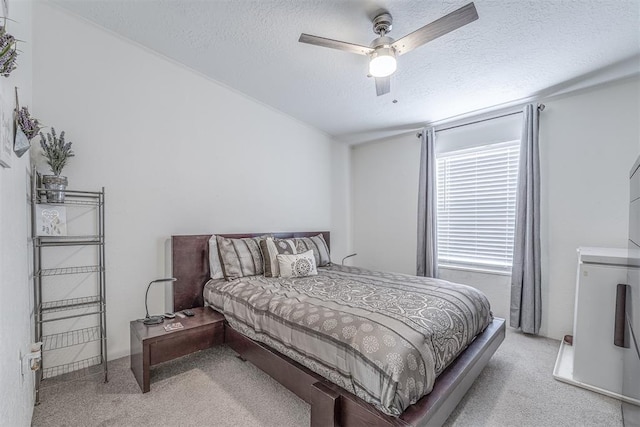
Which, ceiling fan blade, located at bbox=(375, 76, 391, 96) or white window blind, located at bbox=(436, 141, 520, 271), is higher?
ceiling fan blade, located at bbox=(375, 76, 391, 96)

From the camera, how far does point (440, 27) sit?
67.0 inches

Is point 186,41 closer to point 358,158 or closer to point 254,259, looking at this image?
point 254,259

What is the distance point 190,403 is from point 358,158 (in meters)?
4.11

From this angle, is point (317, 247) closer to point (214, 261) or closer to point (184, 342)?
point (214, 261)

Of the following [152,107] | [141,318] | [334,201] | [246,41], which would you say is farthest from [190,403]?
[334,201]

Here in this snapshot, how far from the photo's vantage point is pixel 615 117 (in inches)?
106

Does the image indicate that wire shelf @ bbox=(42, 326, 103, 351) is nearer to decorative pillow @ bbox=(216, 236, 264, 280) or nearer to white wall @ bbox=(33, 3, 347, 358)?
white wall @ bbox=(33, 3, 347, 358)

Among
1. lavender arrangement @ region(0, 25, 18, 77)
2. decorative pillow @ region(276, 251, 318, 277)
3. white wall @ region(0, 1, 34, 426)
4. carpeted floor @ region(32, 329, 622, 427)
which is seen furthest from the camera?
decorative pillow @ region(276, 251, 318, 277)

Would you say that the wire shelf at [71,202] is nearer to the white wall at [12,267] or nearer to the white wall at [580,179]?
the white wall at [12,267]

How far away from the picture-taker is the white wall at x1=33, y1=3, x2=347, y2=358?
86.0 inches

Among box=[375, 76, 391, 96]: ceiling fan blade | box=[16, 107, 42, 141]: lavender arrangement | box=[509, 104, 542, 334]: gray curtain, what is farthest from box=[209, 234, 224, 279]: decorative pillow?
box=[509, 104, 542, 334]: gray curtain

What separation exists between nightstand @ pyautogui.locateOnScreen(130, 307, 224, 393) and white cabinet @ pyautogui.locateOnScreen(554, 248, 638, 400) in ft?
9.27

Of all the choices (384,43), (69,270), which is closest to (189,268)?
(69,270)

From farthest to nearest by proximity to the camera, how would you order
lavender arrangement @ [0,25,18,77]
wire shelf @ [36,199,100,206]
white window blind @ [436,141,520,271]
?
1. white window blind @ [436,141,520,271]
2. wire shelf @ [36,199,100,206]
3. lavender arrangement @ [0,25,18,77]
